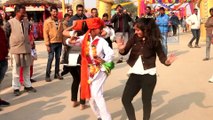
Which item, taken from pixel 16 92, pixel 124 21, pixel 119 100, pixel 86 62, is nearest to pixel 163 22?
pixel 124 21

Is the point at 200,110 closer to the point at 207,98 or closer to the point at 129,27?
the point at 207,98

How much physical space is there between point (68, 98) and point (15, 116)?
4.47 ft

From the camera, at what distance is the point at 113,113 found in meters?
6.00

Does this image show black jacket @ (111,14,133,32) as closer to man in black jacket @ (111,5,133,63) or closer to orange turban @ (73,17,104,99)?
man in black jacket @ (111,5,133,63)

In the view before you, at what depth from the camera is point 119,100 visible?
6.86 m

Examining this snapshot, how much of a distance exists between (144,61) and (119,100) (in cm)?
207

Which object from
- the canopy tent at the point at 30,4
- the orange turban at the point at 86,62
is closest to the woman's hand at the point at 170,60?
the orange turban at the point at 86,62

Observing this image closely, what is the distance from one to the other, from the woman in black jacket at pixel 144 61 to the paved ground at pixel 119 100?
0.82 meters

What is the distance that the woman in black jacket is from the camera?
16.1 feet

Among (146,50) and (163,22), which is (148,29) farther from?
(163,22)

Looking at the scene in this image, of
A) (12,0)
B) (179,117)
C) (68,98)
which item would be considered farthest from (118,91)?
(12,0)

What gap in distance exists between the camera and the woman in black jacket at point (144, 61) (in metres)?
4.91

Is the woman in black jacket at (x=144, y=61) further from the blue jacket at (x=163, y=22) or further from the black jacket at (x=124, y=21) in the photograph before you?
the blue jacket at (x=163, y=22)

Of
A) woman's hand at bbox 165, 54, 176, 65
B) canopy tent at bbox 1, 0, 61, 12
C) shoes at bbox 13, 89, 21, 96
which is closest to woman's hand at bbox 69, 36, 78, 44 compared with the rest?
woman's hand at bbox 165, 54, 176, 65
